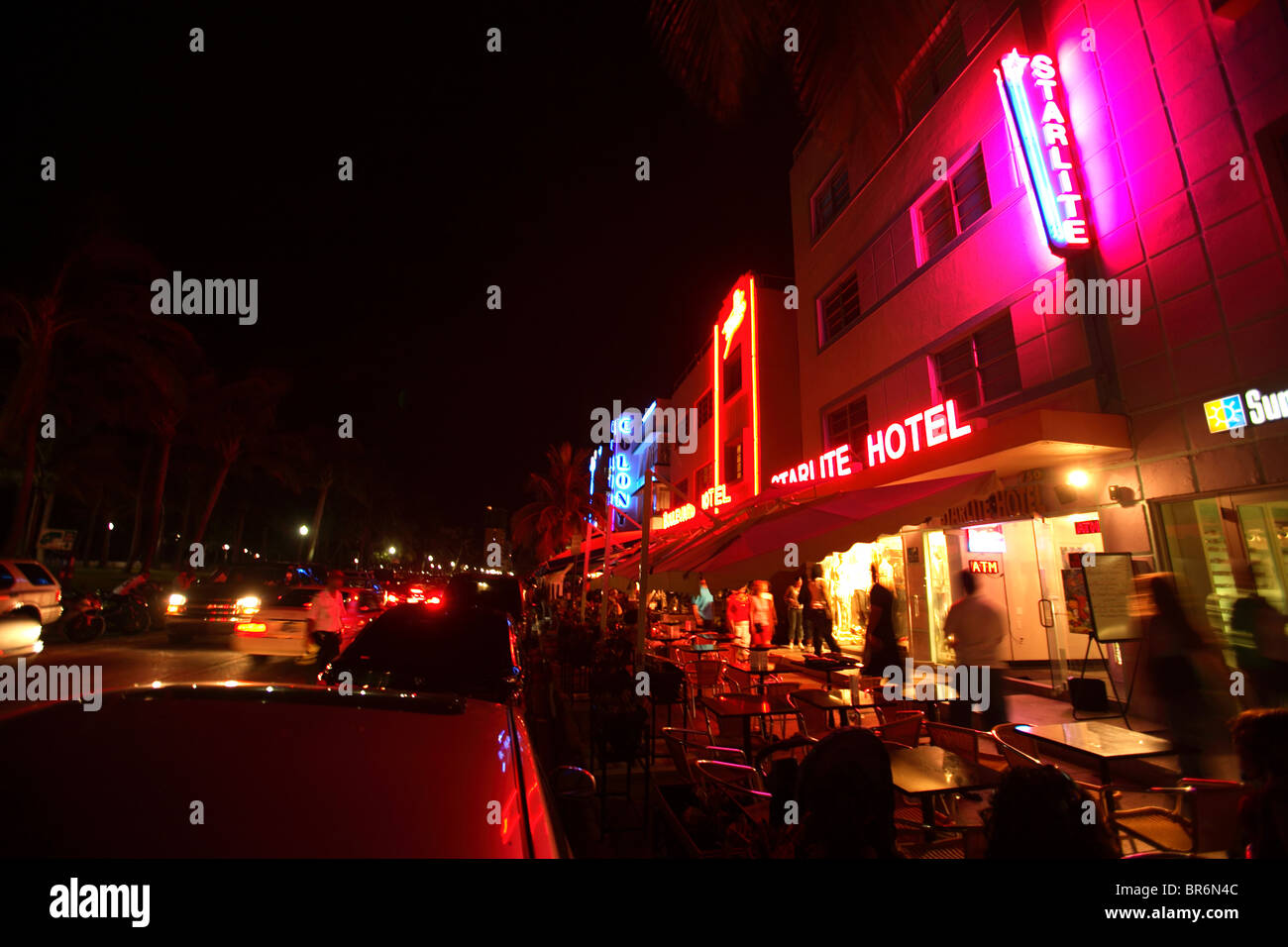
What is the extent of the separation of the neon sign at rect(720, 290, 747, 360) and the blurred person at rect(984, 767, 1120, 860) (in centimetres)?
1771

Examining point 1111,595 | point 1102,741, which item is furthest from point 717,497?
point 1102,741

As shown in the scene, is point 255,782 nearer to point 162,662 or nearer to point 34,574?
point 162,662

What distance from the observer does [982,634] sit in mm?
6617

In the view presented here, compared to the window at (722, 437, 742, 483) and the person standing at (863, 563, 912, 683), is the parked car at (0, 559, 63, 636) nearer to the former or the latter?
the person standing at (863, 563, 912, 683)

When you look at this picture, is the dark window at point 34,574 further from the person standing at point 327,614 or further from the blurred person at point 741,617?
the blurred person at point 741,617

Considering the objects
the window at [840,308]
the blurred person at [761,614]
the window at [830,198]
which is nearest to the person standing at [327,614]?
the blurred person at [761,614]

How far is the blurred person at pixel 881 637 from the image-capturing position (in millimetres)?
8034

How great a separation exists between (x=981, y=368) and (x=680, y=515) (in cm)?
1190

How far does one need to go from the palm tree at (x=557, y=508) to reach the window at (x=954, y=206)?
24.4 meters

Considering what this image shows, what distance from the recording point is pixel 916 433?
927 cm

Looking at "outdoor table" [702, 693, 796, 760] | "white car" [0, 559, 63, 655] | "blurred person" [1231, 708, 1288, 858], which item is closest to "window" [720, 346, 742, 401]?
"outdoor table" [702, 693, 796, 760]

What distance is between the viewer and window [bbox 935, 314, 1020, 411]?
9.42m
